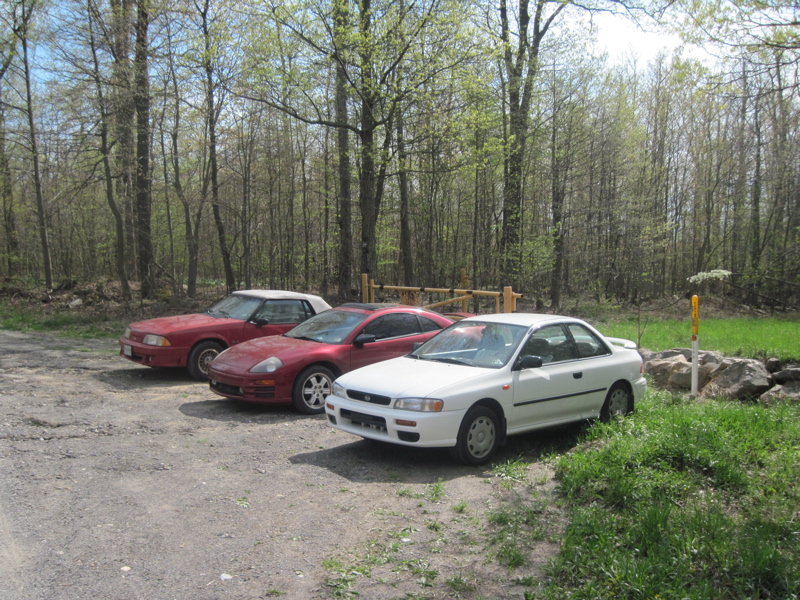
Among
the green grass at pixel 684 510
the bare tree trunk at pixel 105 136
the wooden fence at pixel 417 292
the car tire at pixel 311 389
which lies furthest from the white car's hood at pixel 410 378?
the bare tree trunk at pixel 105 136

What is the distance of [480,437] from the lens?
6.34 m

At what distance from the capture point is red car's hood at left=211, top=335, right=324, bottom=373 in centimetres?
844

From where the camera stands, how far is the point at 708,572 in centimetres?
375

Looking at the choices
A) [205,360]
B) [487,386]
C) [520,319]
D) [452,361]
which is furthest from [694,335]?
[205,360]

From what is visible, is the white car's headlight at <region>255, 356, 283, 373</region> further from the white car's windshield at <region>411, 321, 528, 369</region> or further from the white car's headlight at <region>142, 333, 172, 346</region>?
the white car's headlight at <region>142, 333, 172, 346</region>

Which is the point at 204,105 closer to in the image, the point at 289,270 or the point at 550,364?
the point at 289,270

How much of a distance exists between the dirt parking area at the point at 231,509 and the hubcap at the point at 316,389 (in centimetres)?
44

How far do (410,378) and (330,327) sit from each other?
10.4 feet

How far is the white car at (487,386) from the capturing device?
239 inches

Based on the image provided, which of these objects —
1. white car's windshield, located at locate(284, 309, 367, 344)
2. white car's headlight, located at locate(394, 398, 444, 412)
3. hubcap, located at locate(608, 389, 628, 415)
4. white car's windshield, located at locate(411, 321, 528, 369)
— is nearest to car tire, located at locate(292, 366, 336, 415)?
white car's windshield, located at locate(284, 309, 367, 344)

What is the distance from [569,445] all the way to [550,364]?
1067 mm

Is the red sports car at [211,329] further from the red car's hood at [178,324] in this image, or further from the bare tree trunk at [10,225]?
the bare tree trunk at [10,225]

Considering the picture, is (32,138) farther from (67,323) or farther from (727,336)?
(727,336)

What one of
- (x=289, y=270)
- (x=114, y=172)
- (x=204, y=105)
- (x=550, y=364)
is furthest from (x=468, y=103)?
(x=289, y=270)
